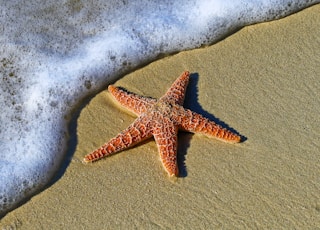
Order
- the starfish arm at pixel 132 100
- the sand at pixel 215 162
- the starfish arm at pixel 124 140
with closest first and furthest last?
the sand at pixel 215 162, the starfish arm at pixel 124 140, the starfish arm at pixel 132 100

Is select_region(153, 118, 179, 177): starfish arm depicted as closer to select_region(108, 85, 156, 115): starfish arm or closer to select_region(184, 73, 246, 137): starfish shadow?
select_region(108, 85, 156, 115): starfish arm

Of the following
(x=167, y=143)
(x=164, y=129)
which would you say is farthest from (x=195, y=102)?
(x=167, y=143)

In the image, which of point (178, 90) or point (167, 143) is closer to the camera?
point (167, 143)

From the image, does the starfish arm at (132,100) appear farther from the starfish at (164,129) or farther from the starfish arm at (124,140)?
the starfish arm at (124,140)

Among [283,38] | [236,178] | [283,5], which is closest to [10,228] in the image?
[236,178]

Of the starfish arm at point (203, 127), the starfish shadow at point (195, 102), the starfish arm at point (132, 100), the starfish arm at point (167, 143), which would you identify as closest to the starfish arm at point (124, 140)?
the starfish arm at point (167, 143)

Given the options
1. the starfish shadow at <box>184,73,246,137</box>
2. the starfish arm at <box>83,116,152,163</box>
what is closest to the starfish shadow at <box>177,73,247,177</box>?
the starfish shadow at <box>184,73,246,137</box>

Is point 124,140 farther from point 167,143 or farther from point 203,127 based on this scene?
point 203,127
